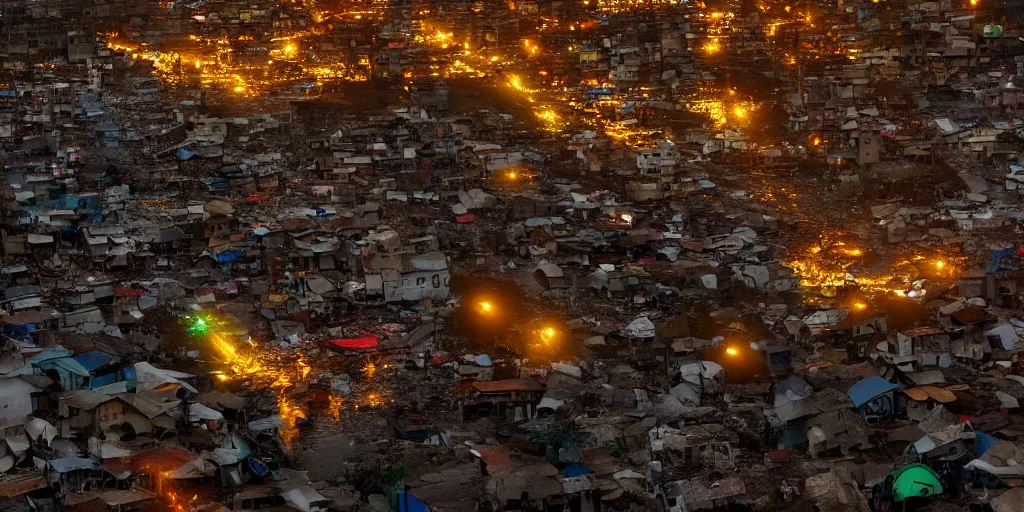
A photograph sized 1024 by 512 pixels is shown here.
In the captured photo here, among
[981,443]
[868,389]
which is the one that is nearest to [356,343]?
[868,389]

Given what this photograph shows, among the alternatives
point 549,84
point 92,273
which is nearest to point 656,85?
point 549,84

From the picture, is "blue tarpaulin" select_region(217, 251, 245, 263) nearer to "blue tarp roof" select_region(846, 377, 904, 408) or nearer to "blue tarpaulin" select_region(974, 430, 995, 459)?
"blue tarp roof" select_region(846, 377, 904, 408)

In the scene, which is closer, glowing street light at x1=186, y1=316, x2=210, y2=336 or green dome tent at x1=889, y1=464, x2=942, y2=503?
green dome tent at x1=889, y1=464, x2=942, y2=503

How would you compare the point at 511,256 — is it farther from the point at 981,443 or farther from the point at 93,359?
the point at 981,443

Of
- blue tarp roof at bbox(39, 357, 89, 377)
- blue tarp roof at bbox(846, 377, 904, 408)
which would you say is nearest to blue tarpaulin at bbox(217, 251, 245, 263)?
blue tarp roof at bbox(39, 357, 89, 377)

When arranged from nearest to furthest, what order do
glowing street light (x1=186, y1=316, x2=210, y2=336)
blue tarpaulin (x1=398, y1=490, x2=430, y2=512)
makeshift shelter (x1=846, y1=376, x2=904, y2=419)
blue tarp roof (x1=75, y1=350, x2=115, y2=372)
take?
blue tarpaulin (x1=398, y1=490, x2=430, y2=512)
makeshift shelter (x1=846, y1=376, x2=904, y2=419)
blue tarp roof (x1=75, y1=350, x2=115, y2=372)
glowing street light (x1=186, y1=316, x2=210, y2=336)

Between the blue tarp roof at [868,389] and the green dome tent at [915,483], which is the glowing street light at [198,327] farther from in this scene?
the green dome tent at [915,483]

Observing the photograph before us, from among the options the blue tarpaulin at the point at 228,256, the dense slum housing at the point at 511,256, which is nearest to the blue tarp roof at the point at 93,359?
the dense slum housing at the point at 511,256
